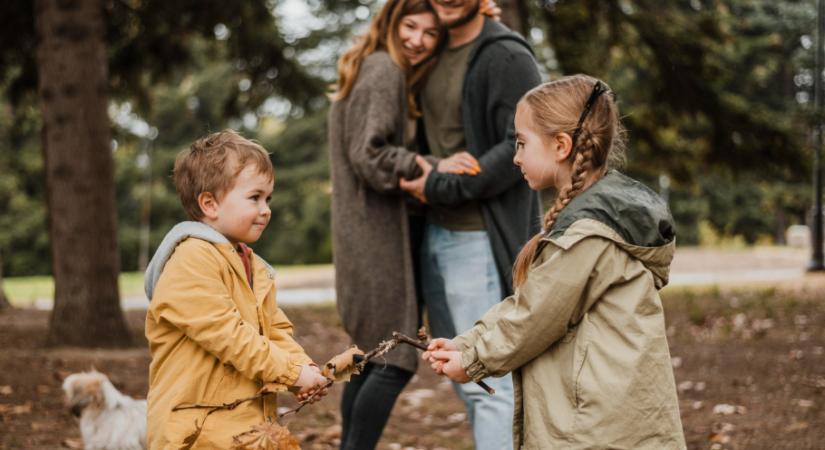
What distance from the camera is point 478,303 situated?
3.57 metres

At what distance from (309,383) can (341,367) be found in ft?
0.34

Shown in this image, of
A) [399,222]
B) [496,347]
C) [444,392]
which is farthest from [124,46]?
[496,347]

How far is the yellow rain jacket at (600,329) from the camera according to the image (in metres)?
2.44

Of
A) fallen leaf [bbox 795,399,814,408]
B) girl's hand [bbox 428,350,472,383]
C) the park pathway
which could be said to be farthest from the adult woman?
the park pathway

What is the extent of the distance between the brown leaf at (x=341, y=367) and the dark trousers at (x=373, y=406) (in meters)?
0.82

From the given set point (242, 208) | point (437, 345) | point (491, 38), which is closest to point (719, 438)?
point (491, 38)

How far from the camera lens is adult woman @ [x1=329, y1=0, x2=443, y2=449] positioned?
3.64 metres

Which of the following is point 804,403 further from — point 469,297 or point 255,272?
point 255,272

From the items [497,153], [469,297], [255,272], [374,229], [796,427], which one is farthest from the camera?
[796,427]

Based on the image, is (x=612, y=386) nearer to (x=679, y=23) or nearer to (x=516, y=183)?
(x=516, y=183)

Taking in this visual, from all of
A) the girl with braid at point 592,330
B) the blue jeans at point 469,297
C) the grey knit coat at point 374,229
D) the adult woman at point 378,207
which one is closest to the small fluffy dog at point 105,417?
the adult woman at point 378,207

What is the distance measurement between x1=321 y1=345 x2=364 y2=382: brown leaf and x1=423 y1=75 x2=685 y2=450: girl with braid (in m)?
0.32

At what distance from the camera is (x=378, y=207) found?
3713mm

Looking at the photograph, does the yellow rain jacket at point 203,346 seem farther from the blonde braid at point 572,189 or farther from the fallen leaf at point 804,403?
the fallen leaf at point 804,403
